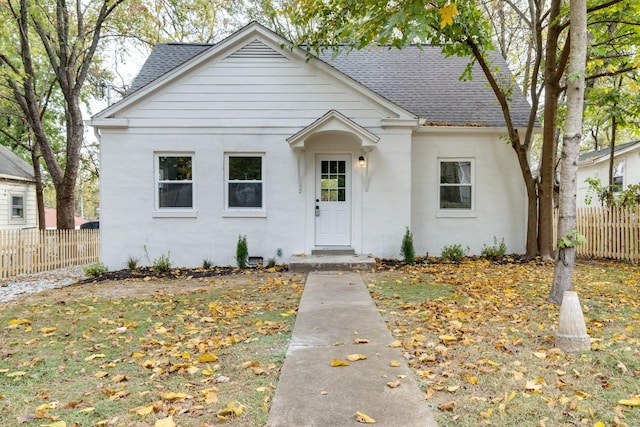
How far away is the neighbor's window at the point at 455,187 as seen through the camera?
36.4 ft

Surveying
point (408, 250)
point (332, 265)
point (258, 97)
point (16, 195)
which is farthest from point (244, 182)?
point (16, 195)

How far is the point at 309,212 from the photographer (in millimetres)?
10094

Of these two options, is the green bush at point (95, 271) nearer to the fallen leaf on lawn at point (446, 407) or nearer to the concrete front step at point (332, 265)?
the concrete front step at point (332, 265)

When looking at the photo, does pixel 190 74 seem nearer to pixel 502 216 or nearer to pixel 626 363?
pixel 502 216

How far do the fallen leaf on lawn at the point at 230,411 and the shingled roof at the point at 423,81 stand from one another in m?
9.61

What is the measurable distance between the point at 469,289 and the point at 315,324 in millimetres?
3235

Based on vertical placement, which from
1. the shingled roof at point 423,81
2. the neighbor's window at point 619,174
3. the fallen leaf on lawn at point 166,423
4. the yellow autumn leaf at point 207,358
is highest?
the shingled roof at point 423,81

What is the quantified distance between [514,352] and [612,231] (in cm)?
911

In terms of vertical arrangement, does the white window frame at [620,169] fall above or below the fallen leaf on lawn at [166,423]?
above

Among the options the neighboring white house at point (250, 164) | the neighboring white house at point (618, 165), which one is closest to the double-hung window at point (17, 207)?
the neighboring white house at point (250, 164)

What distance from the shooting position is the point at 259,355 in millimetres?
3914

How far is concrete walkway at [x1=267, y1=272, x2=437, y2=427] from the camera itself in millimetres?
2670

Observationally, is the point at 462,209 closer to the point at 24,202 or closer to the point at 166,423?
the point at 166,423

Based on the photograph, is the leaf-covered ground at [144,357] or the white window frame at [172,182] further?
the white window frame at [172,182]
